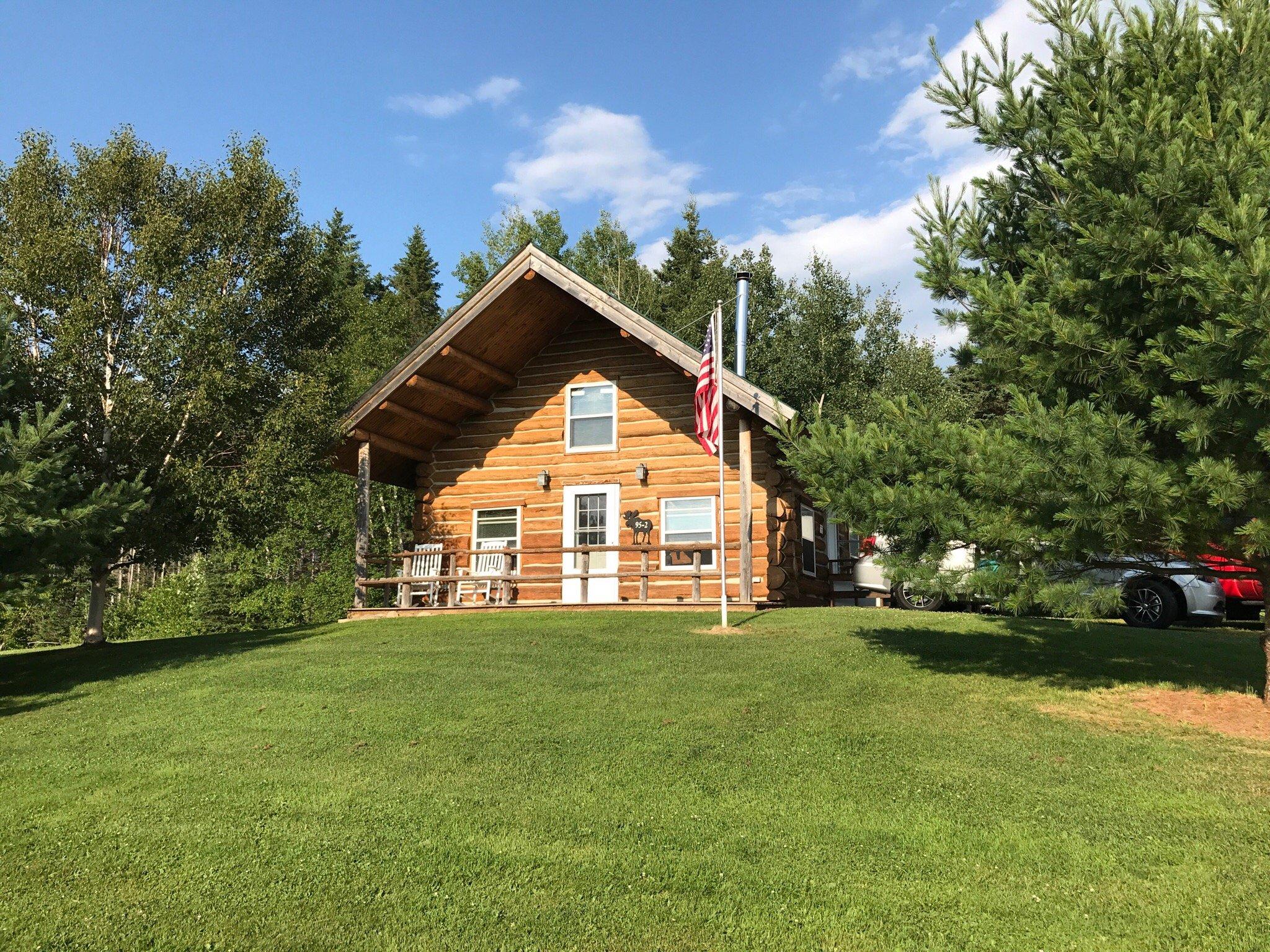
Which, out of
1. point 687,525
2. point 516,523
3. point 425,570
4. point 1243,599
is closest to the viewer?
point 1243,599

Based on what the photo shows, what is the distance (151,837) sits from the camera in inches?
Result: 225

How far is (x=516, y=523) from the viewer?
1869 centimetres

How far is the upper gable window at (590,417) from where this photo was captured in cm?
1817

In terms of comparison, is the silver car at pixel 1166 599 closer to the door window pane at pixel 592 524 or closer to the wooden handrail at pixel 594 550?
the wooden handrail at pixel 594 550

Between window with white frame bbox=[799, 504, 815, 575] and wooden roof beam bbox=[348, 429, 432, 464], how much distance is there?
26.3 feet

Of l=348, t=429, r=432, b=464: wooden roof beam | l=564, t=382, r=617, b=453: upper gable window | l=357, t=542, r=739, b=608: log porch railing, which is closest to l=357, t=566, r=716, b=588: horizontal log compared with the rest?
l=357, t=542, r=739, b=608: log porch railing

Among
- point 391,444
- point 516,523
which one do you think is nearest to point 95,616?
point 391,444

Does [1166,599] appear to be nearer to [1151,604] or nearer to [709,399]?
[1151,604]

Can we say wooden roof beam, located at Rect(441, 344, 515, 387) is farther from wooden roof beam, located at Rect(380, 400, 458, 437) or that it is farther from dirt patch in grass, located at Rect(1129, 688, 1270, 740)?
dirt patch in grass, located at Rect(1129, 688, 1270, 740)

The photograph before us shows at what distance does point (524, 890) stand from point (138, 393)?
11630 mm

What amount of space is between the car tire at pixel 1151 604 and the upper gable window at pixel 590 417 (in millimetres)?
9421

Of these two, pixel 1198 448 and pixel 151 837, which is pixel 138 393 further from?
pixel 1198 448

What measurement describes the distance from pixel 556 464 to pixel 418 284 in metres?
34.0

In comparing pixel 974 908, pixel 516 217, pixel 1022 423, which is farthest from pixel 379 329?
pixel 974 908
